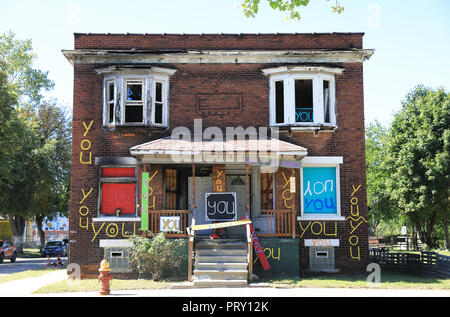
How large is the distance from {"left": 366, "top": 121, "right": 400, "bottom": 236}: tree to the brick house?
16192mm

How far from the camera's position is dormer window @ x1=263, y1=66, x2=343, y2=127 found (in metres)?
16.5

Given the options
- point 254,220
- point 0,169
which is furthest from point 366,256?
point 0,169

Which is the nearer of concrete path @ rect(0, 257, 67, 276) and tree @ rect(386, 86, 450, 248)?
concrete path @ rect(0, 257, 67, 276)

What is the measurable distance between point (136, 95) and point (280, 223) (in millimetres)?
6679

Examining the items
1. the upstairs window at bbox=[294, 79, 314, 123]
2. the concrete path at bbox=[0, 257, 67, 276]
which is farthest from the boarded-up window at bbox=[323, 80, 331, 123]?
the concrete path at bbox=[0, 257, 67, 276]

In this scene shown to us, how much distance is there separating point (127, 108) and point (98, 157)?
2.02 meters

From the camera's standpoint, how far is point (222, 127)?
16.7 metres

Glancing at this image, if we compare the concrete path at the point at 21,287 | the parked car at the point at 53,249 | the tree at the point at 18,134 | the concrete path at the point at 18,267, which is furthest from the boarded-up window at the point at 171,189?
the parked car at the point at 53,249

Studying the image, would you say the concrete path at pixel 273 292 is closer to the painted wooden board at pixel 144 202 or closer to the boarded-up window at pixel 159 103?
the painted wooden board at pixel 144 202

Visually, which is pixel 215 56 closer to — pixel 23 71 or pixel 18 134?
pixel 18 134

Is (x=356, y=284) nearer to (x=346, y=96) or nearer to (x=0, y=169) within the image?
(x=346, y=96)

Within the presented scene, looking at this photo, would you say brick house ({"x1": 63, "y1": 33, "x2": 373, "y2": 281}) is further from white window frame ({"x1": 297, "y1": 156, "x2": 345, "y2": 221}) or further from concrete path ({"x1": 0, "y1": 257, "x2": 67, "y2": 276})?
concrete path ({"x1": 0, "y1": 257, "x2": 67, "y2": 276})

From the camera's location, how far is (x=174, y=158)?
15141mm

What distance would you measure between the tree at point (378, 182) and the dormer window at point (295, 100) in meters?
16.2
